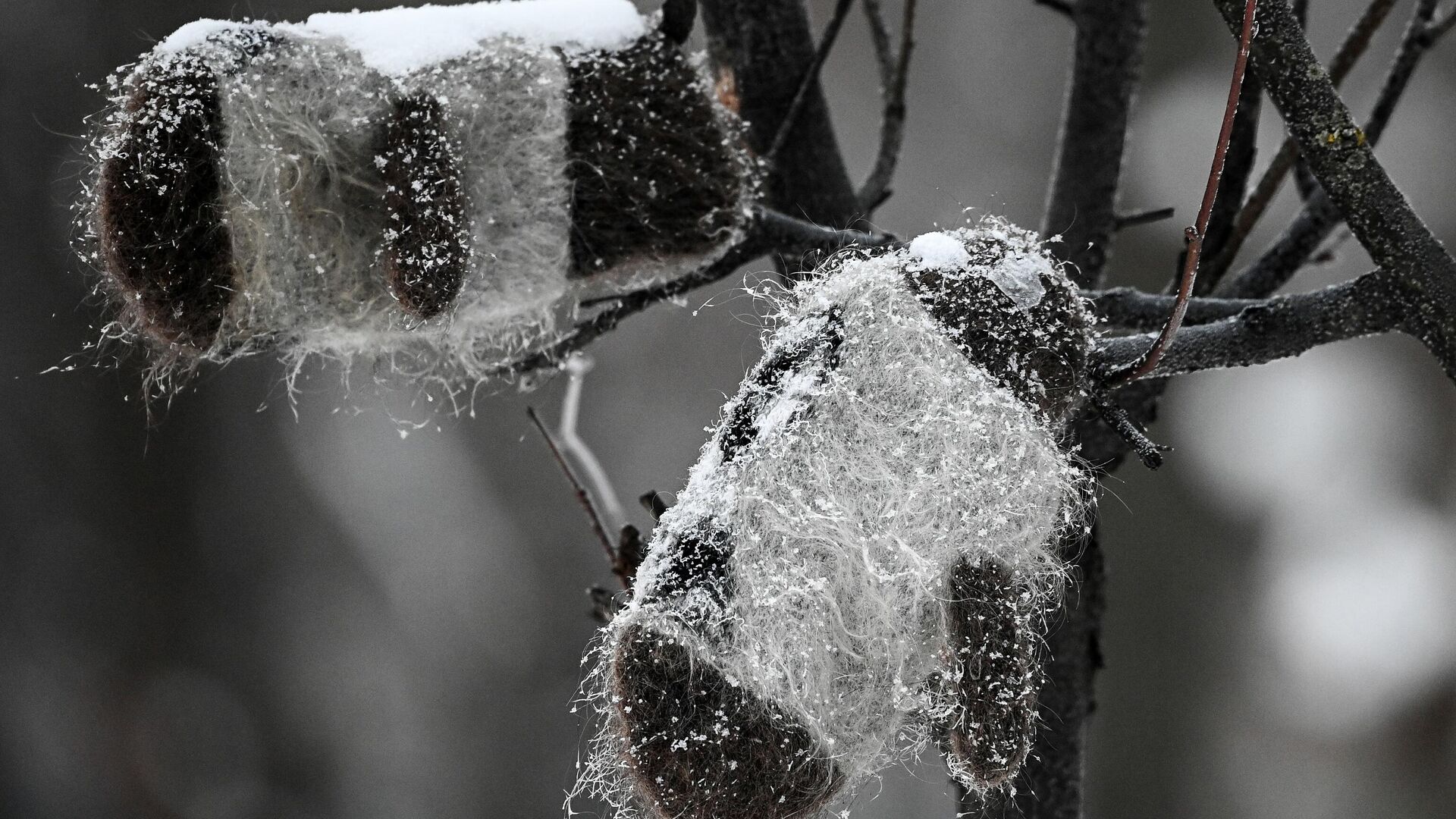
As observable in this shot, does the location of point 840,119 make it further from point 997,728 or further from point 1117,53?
point 997,728

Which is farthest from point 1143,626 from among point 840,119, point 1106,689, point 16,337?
point 16,337

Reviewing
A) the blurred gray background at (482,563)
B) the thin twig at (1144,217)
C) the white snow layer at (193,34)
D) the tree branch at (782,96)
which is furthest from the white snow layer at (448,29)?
the blurred gray background at (482,563)

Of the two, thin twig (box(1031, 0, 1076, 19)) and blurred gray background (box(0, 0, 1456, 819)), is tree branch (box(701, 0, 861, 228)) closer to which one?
thin twig (box(1031, 0, 1076, 19))

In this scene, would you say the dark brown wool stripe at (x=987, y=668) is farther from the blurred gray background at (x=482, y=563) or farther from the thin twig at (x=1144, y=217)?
the blurred gray background at (x=482, y=563)

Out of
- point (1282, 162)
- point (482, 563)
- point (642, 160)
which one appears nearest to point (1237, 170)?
point (1282, 162)

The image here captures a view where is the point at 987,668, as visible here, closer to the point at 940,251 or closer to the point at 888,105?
the point at 940,251

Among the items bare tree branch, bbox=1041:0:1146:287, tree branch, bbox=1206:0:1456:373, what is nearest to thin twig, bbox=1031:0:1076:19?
bare tree branch, bbox=1041:0:1146:287
